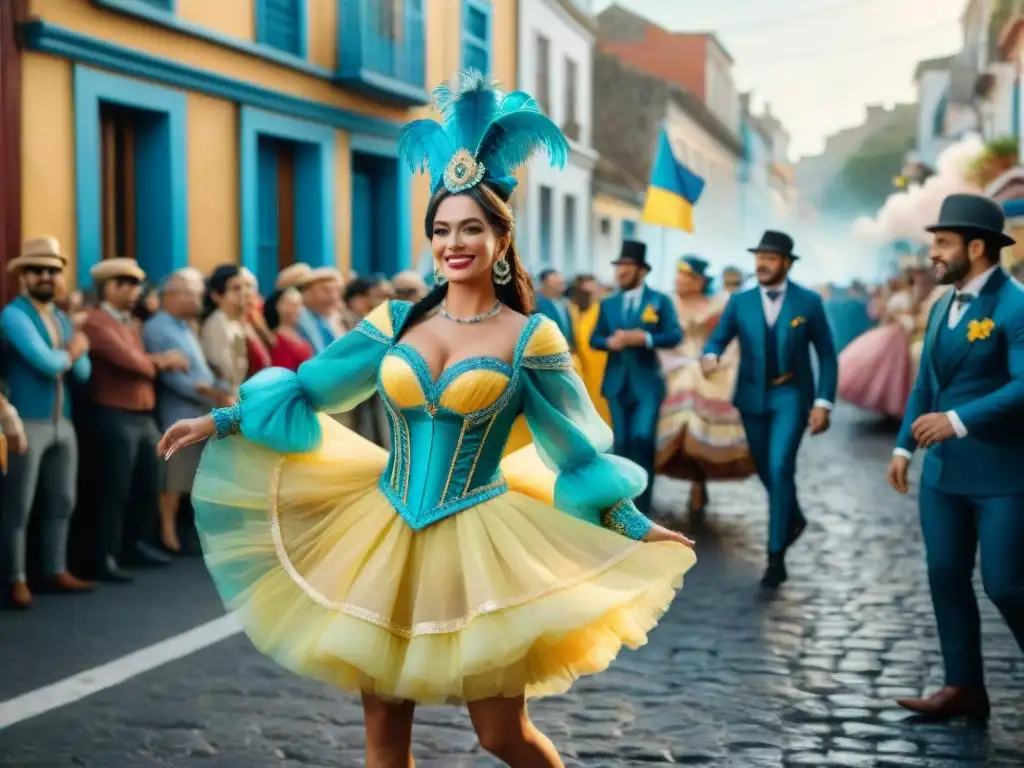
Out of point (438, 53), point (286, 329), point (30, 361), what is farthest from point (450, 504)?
point (438, 53)

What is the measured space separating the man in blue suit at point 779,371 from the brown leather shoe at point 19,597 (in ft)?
13.6

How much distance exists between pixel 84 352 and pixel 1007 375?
5.31 metres

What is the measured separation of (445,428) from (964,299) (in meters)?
2.68

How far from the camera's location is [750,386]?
29.3 ft

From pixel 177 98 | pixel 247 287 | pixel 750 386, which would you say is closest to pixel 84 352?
pixel 247 287

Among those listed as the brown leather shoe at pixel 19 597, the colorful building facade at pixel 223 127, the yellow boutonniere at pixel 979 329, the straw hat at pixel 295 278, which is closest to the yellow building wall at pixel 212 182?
the colorful building facade at pixel 223 127

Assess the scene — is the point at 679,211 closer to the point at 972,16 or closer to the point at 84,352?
the point at 84,352

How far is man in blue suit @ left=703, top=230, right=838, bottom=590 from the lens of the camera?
875cm

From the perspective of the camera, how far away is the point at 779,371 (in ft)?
29.1

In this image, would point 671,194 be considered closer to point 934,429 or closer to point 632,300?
Result: point 632,300

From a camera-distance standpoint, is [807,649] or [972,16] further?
[972,16]

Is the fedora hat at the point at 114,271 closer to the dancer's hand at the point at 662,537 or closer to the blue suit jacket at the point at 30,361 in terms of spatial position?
the blue suit jacket at the point at 30,361

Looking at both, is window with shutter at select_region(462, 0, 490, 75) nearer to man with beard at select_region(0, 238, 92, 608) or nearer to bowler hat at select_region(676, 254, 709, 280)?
bowler hat at select_region(676, 254, 709, 280)

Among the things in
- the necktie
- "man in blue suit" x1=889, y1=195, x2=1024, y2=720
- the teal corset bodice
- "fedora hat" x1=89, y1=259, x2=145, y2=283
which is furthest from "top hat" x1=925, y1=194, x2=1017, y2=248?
"fedora hat" x1=89, y1=259, x2=145, y2=283
